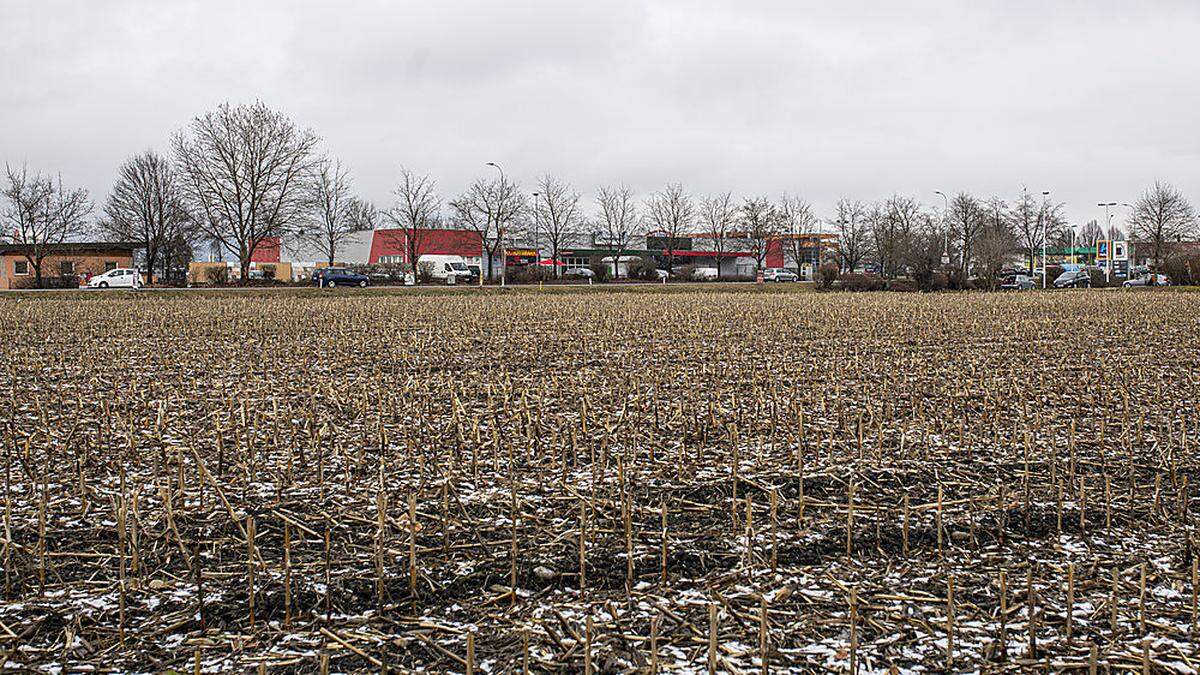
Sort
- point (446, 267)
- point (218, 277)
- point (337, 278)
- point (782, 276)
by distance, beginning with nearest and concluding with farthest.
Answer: point (218, 277) < point (337, 278) < point (446, 267) < point (782, 276)

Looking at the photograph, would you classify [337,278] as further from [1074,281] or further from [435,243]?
[1074,281]

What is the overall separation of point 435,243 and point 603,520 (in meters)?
88.9

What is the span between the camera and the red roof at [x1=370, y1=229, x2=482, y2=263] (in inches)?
3549

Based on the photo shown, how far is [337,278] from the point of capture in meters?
62.8

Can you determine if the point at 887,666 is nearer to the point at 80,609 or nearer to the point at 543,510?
the point at 543,510

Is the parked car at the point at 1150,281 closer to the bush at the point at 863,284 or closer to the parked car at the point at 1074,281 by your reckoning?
the parked car at the point at 1074,281

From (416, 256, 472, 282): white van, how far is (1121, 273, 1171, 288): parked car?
45035 millimetres

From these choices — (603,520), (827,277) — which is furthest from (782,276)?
(603,520)

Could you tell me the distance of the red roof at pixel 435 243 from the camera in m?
90.2

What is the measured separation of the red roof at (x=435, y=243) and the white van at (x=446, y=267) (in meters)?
1.79

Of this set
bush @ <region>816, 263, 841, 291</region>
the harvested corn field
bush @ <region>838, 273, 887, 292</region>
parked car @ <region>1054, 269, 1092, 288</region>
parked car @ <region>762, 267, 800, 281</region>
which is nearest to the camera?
the harvested corn field

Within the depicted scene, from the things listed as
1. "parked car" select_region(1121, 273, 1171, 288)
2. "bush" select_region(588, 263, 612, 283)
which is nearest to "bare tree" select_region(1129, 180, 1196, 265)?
"parked car" select_region(1121, 273, 1171, 288)

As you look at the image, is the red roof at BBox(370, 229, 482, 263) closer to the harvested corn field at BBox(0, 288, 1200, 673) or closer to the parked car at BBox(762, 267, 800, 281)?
the parked car at BBox(762, 267, 800, 281)

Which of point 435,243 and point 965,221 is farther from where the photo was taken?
point 435,243
